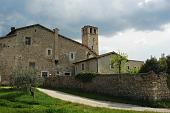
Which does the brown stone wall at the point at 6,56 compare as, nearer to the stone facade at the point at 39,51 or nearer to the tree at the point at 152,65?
the stone facade at the point at 39,51

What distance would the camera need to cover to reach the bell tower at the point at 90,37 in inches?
2741

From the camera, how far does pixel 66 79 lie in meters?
44.1

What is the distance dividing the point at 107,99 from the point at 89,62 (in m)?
21.5

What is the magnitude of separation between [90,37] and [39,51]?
55.3 feet

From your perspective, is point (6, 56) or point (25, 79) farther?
point (6, 56)

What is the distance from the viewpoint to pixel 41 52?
5584cm

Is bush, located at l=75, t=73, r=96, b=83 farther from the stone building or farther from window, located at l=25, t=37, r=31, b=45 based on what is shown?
window, located at l=25, t=37, r=31, b=45

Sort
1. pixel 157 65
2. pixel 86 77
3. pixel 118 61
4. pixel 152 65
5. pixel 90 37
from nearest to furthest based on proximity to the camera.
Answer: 1. pixel 86 77
2. pixel 157 65
3. pixel 152 65
4. pixel 118 61
5. pixel 90 37

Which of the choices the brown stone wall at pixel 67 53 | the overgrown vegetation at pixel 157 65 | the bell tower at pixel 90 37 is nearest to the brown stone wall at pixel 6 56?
the brown stone wall at pixel 67 53

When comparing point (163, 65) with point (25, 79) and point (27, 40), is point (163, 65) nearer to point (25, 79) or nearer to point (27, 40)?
point (25, 79)

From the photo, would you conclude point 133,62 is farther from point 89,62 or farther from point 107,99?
point 107,99

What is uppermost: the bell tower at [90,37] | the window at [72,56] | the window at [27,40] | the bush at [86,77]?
the bell tower at [90,37]

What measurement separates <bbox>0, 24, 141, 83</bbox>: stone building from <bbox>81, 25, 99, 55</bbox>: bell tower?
9.08 m

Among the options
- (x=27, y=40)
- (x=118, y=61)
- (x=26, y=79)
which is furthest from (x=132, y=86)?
(x=27, y=40)
